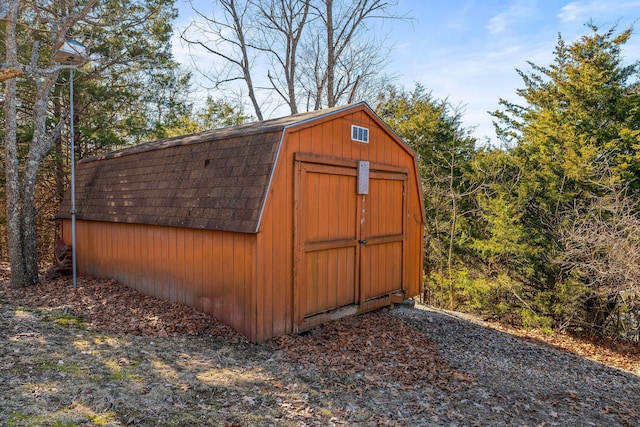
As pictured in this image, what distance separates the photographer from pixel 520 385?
14.7ft

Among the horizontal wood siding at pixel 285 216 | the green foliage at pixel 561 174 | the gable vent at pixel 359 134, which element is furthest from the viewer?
the green foliage at pixel 561 174

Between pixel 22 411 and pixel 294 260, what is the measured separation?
298 centimetres

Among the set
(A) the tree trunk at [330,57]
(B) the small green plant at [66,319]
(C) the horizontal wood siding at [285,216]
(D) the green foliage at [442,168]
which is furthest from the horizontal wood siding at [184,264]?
(A) the tree trunk at [330,57]

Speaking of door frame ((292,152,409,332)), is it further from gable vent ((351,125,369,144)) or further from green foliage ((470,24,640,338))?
green foliage ((470,24,640,338))

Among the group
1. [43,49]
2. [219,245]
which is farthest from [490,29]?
[43,49]

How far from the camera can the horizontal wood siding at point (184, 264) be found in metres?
4.71

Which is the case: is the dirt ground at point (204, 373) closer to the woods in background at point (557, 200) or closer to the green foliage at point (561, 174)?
the woods in background at point (557, 200)

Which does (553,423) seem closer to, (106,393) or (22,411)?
(106,393)

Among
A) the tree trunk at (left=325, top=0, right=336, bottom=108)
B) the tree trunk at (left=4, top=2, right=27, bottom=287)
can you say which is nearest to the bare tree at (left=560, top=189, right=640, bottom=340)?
the tree trunk at (left=325, top=0, right=336, bottom=108)

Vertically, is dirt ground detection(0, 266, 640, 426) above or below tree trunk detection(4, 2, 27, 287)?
below

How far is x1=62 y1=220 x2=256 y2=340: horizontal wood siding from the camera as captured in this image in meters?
4.71

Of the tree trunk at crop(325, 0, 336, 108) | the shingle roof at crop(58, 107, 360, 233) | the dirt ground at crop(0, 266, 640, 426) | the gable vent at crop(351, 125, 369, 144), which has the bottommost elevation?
the dirt ground at crop(0, 266, 640, 426)

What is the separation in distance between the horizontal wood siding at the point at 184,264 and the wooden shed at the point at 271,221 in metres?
0.02

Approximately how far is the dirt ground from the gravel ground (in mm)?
46
